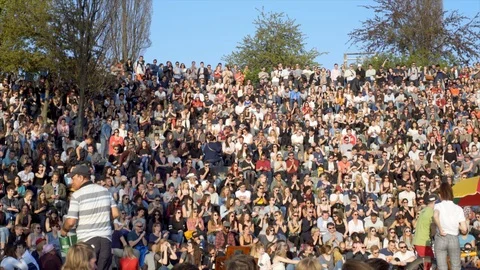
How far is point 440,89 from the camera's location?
29750 mm

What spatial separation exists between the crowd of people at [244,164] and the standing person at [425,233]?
2 centimetres

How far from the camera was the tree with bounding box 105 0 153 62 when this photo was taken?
45000 millimetres

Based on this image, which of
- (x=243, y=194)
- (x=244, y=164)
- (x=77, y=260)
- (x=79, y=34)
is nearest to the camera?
(x=77, y=260)

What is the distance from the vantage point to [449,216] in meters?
10.2

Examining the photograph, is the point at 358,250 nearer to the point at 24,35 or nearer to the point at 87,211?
the point at 87,211

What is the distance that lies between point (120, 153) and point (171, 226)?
3.55 metres

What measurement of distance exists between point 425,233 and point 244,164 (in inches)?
417

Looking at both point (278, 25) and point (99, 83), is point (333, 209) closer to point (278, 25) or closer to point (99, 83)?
point (99, 83)

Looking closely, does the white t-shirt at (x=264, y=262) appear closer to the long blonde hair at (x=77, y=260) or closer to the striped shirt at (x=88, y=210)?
the striped shirt at (x=88, y=210)

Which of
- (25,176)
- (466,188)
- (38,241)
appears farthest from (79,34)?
(466,188)

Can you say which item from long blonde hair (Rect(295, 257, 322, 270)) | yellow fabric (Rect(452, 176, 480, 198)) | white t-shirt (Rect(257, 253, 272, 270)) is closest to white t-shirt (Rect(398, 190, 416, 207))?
white t-shirt (Rect(257, 253, 272, 270))

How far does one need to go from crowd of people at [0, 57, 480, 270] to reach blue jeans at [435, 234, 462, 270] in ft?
0.08

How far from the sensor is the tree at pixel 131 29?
45.0 m

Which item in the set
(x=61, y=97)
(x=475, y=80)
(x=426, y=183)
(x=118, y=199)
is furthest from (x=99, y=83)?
(x=475, y=80)
